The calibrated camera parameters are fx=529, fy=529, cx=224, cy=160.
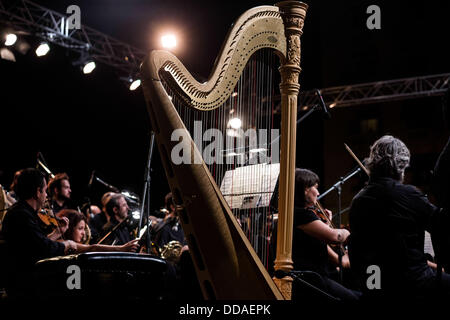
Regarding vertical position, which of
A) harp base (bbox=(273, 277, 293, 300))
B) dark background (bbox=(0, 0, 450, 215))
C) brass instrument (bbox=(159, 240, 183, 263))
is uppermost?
dark background (bbox=(0, 0, 450, 215))

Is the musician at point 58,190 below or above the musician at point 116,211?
above

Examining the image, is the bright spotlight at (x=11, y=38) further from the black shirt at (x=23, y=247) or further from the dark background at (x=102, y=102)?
the black shirt at (x=23, y=247)

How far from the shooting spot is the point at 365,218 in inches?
115

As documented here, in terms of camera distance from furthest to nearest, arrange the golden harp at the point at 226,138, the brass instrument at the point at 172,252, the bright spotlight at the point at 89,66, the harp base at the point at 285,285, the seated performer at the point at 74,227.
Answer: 1. the bright spotlight at the point at 89,66
2. the brass instrument at the point at 172,252
3. the seated performer at the point at 74,227
4. the harp base at the point at 285,285
5. the golden harp at the point at 226,138

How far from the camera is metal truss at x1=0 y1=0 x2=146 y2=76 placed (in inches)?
311

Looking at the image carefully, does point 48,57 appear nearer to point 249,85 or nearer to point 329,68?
point 249,85

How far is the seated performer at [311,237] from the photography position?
346 cm

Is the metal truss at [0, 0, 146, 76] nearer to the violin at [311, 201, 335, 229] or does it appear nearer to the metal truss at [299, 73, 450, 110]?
the metal truss at [299, 73, 450, 110]

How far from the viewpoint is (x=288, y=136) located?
118 inches

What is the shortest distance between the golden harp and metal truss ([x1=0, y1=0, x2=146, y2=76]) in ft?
18.9

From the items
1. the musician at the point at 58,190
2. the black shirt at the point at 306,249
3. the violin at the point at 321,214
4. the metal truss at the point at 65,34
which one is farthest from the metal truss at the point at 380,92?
the black shirt at the point at 306,249

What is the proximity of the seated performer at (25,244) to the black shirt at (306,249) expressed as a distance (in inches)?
58.9

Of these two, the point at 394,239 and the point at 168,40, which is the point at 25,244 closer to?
the point at 394,239

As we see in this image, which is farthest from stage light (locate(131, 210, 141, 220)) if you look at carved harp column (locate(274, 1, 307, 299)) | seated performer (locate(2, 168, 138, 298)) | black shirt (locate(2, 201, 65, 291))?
carved harp column (locate(274, 1, 307, 299))
